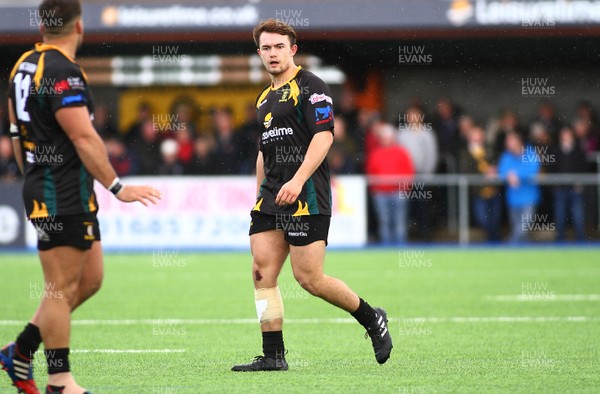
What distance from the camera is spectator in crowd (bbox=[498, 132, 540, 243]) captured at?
21.5 metres

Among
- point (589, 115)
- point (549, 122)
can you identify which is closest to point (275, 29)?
point (549, 122)

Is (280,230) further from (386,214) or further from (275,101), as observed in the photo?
(386,214)

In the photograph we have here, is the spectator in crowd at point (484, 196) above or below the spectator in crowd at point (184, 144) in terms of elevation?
below

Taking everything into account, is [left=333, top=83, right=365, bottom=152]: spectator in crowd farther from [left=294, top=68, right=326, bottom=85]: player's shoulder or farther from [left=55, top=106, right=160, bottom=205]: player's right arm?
[left=55, top=106, right=160, bottom=205]: player's right arm

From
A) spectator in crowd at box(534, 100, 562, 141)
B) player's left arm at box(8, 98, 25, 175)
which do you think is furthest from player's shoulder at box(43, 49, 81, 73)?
spectator in crowd at box(534, 100, 562, 141)

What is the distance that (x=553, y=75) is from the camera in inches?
998

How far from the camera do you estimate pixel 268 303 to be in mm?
8047

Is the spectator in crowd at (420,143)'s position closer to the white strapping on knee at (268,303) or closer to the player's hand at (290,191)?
the white strapping on knee at (268,303)

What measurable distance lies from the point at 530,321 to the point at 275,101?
154 inches

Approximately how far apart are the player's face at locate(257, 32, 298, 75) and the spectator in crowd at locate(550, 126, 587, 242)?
14.6 m

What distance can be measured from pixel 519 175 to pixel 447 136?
1604 millimetres

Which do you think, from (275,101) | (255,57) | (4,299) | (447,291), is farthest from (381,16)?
(275,101)

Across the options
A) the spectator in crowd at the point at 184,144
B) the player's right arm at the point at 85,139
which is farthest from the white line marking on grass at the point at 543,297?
the spectator in crowd at the point at 184,144

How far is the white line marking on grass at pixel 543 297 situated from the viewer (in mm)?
12716
